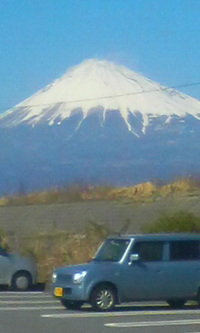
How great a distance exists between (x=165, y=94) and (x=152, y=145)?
43.1 feet

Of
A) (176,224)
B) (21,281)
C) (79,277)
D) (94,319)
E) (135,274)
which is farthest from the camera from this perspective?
(176,224)

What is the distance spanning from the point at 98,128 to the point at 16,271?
84.6 m

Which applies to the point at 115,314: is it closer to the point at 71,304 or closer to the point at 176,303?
the point at 71,304

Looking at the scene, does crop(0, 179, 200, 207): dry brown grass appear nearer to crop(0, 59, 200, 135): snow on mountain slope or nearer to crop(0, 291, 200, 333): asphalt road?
crop(0, 291, 200, 333): asphalt road

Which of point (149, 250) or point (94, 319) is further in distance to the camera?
point (149, 250)

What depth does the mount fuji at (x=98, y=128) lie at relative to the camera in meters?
99.1

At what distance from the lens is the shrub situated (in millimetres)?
32172

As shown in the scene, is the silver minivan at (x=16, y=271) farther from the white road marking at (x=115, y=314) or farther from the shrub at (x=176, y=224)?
the white road marking at (x=115, y=314)

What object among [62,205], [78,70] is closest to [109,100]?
[78,70]

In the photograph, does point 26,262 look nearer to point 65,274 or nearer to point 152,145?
point 65,274

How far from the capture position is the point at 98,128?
112 meters

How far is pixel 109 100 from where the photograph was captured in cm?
12162

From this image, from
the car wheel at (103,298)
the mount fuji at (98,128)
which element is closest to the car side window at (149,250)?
the car wheel at (103,298)

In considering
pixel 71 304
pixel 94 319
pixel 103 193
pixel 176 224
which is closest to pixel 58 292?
pixel 71 304
